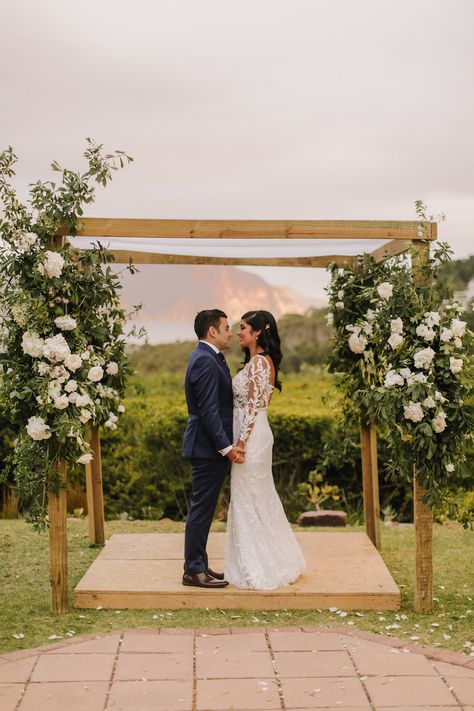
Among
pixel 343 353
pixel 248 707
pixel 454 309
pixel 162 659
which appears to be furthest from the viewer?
pixel 343 353

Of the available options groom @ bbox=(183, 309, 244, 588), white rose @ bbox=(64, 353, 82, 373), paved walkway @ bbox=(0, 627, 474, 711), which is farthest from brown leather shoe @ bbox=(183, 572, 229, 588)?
white rose @ bbox=(64, 353, 82, 373)

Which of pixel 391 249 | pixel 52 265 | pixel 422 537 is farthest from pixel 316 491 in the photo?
pixel 52 265

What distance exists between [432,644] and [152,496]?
5278mm

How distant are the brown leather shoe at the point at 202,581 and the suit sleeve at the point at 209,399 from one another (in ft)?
2.86

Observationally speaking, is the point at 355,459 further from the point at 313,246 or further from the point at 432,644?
the point at 432,644

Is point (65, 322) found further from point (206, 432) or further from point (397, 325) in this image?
point (397, 325)

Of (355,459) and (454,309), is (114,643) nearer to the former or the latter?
(454,309)

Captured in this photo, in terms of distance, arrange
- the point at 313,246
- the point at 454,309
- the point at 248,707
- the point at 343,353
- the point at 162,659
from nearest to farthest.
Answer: the point at 248,707 < the point at 162,659 < the point at 454,309 < the point at 313,246 < the point at 343,353

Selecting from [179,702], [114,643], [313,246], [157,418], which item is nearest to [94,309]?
[313,246]

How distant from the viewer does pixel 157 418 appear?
33.2ft

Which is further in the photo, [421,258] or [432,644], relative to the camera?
[421,258]

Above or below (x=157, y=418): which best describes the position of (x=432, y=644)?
below

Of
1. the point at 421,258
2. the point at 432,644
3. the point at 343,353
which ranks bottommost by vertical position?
the point at 432,644

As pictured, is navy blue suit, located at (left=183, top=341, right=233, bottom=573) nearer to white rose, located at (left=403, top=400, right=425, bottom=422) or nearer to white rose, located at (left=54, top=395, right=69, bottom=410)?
white rose, located at (left=54, top=395, right=69, bottom=410)
